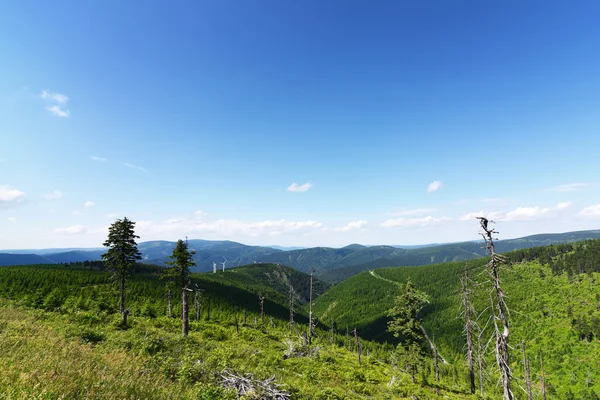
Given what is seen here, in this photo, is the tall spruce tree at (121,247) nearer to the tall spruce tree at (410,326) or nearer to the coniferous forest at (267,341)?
the coniferous forest at (267,341)

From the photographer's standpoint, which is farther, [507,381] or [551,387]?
[551,387]

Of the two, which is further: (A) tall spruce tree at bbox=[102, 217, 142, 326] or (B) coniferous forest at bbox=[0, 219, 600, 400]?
(A) tall spruce tree at bbox=[102, 217, 142, 326]

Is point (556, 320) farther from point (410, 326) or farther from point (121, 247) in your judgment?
point (121, 247)

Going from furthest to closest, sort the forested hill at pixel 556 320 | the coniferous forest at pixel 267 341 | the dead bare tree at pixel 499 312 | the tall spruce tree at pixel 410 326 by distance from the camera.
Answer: the forested hill at pixel 556 320, the tall spruce tree at pixel 410 326, the dead bare tree at pixel 499 312, the coniferous forest at pixel 267 341

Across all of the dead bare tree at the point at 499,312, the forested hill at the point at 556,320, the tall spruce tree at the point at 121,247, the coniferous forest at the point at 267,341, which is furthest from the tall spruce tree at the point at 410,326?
the tall spruce tree at the point at 121,247

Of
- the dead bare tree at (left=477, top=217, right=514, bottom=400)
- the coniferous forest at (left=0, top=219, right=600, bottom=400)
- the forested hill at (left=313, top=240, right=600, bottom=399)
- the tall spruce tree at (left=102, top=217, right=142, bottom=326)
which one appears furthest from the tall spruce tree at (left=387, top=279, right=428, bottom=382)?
the tall spruce tree at (left=102, top=217, right=142, bottom=326)

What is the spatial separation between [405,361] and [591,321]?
417 ft

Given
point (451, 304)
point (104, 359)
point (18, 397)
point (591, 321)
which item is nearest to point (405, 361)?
point (104, 359)

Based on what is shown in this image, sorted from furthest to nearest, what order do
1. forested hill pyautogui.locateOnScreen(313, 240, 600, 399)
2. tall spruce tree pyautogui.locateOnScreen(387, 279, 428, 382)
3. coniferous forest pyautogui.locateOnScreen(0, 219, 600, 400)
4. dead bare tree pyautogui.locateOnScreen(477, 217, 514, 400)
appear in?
forested hill pyautogui.locateOnScreen(313, 240, 600, 399) → tall spruce tree pyautogui.locateOnScreen(387, 279, 428, 382) → dead bare tree pyautogui.locateOnScreen(477, 217, 514, 400) → coniferous forest pyautogui.locateOnScreen(0, 219, 600, 400)

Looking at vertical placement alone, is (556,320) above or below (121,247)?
below

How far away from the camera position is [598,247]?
17662 centimetres

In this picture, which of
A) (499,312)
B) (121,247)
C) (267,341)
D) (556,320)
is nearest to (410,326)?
(267,341)

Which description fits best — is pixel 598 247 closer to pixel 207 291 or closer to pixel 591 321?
pixel 591 321

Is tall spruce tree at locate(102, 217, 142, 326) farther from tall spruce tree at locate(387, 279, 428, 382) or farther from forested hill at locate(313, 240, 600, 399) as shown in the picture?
forested hill at locate(313, 240, 600, 399)
